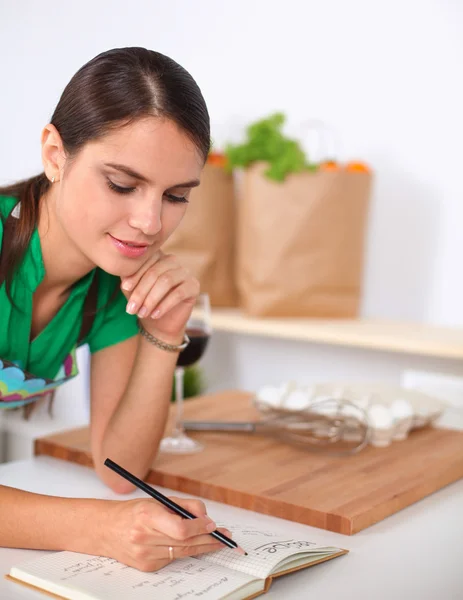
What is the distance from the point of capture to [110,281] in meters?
1.23

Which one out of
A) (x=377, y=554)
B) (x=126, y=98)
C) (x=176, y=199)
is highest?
(x=126, y=98)

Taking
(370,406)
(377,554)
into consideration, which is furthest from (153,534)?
(370,406)

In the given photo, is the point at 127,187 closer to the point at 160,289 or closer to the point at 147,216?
the point at 147,216

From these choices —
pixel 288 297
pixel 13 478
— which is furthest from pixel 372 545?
pixel 288 297

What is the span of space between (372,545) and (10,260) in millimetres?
579

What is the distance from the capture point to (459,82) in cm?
208

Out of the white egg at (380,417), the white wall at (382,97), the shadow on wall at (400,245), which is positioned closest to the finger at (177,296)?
the white egg at (380,417)

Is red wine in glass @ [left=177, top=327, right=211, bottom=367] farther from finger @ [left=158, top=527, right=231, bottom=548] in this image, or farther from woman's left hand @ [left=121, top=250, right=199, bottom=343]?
finger @ [left=158, top=527, right=231, bottom=548]

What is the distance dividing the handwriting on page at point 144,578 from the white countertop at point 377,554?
0.04m

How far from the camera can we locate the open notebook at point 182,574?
0.72 metres

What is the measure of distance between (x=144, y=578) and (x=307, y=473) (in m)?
0.38

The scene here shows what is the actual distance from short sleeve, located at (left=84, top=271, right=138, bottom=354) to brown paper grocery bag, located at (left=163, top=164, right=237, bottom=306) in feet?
3.18

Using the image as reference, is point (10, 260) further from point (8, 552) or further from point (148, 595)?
point (148, 595)

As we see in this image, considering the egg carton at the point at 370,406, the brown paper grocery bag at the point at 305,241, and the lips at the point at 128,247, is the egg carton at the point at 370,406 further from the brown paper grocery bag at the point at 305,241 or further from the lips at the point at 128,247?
the brown paper grocery bag at the point at 305,241
